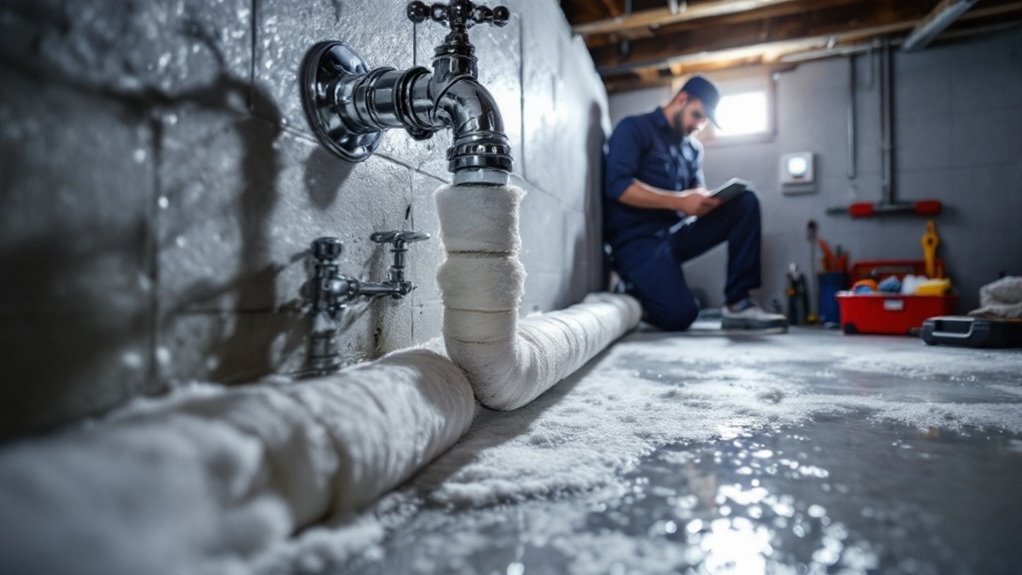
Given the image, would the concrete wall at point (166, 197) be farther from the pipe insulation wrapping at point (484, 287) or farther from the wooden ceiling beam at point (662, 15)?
the wooden ceiling beam at point (662, 15)

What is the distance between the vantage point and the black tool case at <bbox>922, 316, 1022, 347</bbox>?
85.9 inches

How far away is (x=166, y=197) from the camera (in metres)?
0.63

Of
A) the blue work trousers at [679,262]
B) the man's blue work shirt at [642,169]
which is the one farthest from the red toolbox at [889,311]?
the man's blue work shirt at [642,169]

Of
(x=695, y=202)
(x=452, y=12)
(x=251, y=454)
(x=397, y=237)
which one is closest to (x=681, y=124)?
(x=695, y=202)

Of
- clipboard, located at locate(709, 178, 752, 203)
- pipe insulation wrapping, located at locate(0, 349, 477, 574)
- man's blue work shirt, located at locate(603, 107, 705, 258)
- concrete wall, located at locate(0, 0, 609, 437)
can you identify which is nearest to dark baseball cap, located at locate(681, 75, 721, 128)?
man's blue work shirt, located at locate(603, 107, 705, 258)

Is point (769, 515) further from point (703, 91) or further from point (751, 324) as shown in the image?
point (703, 91)

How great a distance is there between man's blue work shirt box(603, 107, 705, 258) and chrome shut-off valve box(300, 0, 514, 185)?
7.18 ft

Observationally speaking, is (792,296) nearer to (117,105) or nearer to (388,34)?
(388,34)

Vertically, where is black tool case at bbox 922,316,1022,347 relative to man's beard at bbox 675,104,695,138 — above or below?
below

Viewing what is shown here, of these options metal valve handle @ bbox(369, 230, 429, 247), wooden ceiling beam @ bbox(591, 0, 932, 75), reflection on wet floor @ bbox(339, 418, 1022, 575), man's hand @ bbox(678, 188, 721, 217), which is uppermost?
wooden ceiling beam @ bbox(591, 0, 932, 75)

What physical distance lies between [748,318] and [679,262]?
502mm

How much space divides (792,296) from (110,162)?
3.94 m

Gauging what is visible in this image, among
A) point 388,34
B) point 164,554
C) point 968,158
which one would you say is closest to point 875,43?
point 968,158

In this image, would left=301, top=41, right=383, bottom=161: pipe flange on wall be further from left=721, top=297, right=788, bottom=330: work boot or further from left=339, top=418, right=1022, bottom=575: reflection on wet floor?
left=721, top=297, right=788, bottom=330: work boot
